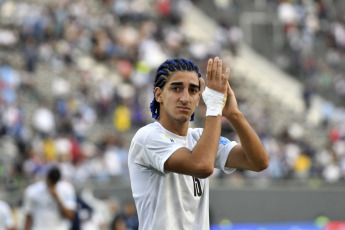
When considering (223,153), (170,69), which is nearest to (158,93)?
(170,69)

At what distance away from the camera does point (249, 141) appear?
4.84m

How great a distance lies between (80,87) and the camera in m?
20.9

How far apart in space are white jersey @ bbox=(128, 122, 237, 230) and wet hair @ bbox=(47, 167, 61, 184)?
16.2 feet

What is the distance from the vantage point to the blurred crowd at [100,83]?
18.0 metres

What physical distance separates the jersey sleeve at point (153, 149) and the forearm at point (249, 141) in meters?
0.41

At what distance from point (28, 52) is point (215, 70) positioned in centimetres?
1700

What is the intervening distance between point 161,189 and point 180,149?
11.8 inches

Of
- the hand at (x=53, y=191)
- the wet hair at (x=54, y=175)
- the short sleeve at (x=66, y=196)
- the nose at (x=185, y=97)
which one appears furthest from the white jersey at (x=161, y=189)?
the short sleeve at (x=66, y=196)

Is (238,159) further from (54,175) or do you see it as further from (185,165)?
(54,175)

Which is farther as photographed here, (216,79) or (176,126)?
(176,126)

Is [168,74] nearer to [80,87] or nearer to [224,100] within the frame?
[224,100]

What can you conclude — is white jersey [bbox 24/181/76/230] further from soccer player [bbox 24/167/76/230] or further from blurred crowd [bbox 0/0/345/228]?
blurred crowd [bbox 0/0/345/228]

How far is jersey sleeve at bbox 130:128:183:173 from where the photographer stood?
458 centimetres

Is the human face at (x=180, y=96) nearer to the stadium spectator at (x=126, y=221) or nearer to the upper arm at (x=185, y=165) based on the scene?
the upper arm at (x=185, y=165)
